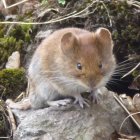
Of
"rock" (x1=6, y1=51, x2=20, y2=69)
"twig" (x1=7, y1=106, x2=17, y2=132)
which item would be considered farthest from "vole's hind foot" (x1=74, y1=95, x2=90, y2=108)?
"rock" (x1=6, y1=51, x2=20, y2=69)

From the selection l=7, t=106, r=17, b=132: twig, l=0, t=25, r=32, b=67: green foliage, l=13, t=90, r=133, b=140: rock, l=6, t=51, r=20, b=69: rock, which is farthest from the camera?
l=0, t=25, r=32, b=67: green foliage

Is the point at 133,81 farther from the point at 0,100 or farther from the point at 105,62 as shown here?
the point at 0,100

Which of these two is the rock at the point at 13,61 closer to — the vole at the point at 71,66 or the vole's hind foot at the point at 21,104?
the vole's hind foot at the point at 21,104

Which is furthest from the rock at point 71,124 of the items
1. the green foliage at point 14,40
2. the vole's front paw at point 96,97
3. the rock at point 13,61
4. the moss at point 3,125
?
the green foliage at point 14,40

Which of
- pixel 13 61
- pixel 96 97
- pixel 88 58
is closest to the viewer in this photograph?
pixel 88 58

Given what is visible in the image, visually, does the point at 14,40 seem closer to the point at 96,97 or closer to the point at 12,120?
the point at 12,120

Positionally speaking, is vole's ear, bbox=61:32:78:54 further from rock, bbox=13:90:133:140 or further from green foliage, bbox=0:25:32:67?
green foliage, bbox=0:25:32:67

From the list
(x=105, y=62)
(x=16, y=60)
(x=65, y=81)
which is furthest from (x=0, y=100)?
(x=105, y=62)

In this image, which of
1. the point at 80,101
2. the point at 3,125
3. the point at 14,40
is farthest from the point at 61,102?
the point at 14,40

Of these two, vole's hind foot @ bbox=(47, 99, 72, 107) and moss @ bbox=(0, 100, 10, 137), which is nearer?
vole's hind foot @ bbox=(47, 99, 72, 107)
